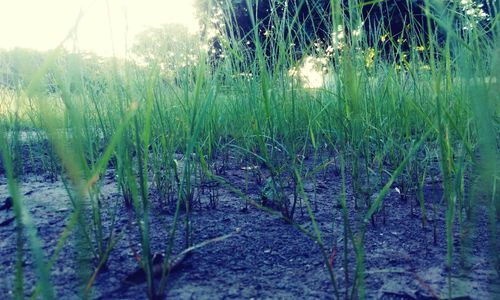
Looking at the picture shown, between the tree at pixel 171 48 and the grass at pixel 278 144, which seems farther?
the tree at pixel 171 48

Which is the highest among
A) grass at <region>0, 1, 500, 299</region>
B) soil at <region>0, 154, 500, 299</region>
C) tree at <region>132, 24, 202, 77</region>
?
tree at <region>132, 24, 202, 77</region>

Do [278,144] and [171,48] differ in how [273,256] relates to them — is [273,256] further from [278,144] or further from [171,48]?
[171,48]

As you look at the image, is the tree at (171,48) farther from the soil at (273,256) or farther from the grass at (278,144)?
the soil at (273,256)

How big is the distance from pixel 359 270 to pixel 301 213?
50cm

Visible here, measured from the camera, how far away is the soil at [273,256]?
657mm

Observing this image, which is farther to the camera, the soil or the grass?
the soil

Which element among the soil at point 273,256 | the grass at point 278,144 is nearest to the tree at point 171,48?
the grass at point 278,144

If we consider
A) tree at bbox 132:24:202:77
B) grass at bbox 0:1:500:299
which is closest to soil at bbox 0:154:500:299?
grass at bbox 0:1:500:299

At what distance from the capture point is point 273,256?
81cm

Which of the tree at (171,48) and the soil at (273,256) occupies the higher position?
the tree at (171,48)

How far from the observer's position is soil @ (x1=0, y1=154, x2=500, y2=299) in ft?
2.16

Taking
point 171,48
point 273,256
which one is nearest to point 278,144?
point 273,256

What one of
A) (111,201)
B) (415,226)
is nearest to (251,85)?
(111,201)

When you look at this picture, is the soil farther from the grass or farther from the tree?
the tree
